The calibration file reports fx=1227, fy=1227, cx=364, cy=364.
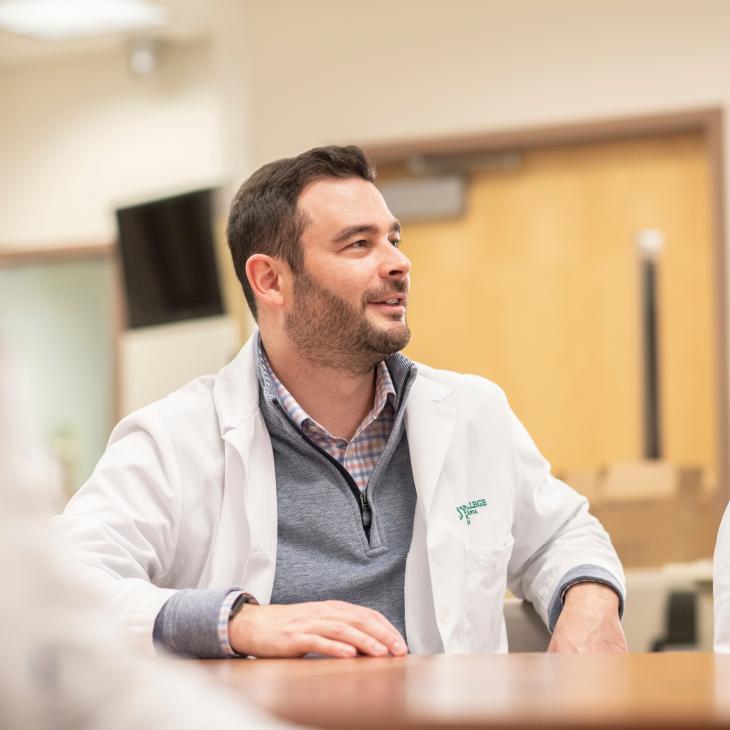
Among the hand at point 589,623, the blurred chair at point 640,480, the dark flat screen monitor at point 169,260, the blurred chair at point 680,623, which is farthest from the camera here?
the dark flat screen monitor at point 169,260

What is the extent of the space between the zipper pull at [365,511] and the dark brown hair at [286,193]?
0.44 metres

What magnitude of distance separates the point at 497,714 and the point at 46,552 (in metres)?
0.37

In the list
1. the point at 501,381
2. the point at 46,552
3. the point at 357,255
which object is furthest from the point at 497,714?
the point at 501,381

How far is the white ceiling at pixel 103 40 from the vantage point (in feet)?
15.0

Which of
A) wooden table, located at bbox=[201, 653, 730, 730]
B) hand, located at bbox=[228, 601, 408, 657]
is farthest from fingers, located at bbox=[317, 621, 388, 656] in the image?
wooden table, located at bbox=[201, 653, 730, 730]

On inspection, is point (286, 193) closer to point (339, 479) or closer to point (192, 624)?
point (339, 479)

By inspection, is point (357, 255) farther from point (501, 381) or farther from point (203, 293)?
point (203, 293)

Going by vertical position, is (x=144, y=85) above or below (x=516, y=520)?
above

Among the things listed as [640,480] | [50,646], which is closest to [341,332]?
[50,646]

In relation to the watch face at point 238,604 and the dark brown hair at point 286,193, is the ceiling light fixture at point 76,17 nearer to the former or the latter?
the dark brown hair at point 286,193

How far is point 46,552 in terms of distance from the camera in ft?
1.51

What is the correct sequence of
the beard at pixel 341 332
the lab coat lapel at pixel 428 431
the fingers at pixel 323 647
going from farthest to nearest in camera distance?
the beard at pixel 341 332 → the lab coat lapel at pixel 428 431 → the fingers at pixel 323 647

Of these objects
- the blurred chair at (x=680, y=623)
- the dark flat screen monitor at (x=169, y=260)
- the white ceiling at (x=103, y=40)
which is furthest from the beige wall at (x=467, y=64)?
the blurred chair at (x=680, y=623)

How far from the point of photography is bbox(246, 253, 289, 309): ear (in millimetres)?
2092
